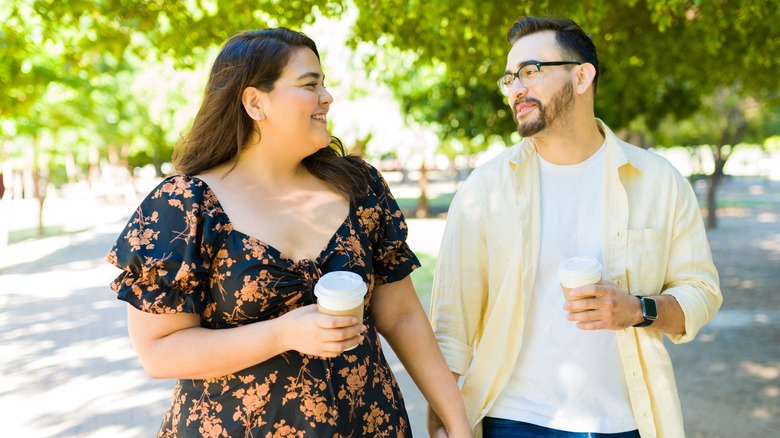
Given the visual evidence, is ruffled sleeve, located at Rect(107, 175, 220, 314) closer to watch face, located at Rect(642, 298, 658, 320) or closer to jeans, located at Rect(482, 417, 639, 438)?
jeans, located at Rect(482, 417, 639, 438)

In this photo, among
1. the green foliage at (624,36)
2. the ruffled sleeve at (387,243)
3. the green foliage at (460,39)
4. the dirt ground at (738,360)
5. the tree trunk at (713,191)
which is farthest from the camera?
the tree trunk at (713,191)

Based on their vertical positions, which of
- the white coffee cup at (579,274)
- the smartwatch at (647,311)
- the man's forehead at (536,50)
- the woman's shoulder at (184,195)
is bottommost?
the smartwatch at (647,311)

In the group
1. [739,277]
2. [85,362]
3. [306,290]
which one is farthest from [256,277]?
[739,277]

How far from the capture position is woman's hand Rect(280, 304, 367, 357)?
1.93 m

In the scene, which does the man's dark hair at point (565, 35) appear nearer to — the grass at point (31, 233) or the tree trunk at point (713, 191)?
the tree trunk at point (713, 191)

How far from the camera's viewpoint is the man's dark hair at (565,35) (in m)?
2.87

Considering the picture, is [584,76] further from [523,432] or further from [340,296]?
[340,296]

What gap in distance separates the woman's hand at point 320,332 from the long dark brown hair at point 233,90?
0.57 meters

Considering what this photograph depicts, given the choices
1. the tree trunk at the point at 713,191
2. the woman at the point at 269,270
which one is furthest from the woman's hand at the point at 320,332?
the tree trunk at the point at 713,191

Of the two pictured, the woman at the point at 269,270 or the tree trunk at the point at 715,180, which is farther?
the tree trunk at the point at 715,180

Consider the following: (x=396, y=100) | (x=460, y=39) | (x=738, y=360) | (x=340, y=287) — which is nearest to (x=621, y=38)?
(x=460, y=39)

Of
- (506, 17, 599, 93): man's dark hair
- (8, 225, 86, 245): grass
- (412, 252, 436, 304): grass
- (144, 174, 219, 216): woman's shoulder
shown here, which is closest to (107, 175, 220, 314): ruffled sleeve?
(144, 174, 219, 216): woman's shoulder

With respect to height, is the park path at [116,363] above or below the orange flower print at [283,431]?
below

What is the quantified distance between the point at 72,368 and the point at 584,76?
6769 mm
